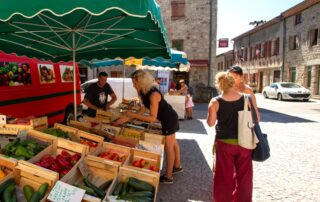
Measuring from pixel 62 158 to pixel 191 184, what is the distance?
7.19 ft

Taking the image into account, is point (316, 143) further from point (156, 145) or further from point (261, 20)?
point (261, 20)

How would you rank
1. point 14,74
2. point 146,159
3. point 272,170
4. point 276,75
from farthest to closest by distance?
point 276,75
point 14,74
point 272,170
point 146,159

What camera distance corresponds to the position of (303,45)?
25.3m

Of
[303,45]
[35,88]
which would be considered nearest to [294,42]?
[303,45]

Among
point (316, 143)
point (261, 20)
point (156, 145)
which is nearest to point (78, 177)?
point (156, 145)

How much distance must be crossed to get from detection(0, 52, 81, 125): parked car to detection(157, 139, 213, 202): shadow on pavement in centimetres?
357

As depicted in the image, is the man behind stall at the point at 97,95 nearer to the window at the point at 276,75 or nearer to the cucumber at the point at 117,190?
the cucumber at the point at 117,190

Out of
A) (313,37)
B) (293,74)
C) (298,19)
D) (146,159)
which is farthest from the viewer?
(293,74)

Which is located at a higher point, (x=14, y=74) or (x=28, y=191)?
(x=14, y=74)

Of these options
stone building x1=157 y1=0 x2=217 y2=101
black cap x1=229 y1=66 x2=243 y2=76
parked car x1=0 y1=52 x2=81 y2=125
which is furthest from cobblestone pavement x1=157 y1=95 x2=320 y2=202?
stone building x1=157 y1=0 x2=217 y2=101

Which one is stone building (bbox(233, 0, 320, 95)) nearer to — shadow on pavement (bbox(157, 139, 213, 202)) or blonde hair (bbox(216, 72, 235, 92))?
shadow on pavement (bbox(157, 139, 213, 202))

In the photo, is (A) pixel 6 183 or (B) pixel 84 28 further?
(B) pixel 84 28

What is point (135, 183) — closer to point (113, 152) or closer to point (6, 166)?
point (113, 152)

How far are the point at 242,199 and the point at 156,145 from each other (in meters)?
1.26
